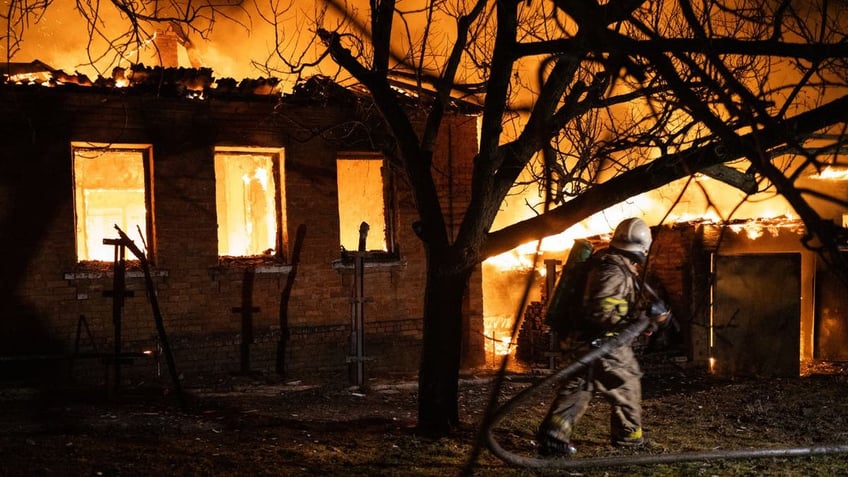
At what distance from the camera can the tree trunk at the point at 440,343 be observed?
22.2 feet

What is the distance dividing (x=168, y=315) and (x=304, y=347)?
6.97 ft

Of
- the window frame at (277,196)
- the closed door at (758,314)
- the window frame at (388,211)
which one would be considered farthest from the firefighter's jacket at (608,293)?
the window frame at (277,196)

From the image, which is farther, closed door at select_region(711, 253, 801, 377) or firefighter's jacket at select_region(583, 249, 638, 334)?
closed door at select_region(711, 253, 801, 377)

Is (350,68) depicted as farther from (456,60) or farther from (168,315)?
(168,315)

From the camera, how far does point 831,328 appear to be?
12.4 m

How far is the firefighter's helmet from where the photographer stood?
644cm

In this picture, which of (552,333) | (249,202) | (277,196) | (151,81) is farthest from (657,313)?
(151,81)

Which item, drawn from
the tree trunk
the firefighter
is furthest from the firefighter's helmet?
the tree trunk

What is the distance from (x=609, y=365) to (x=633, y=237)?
1130 millimetres

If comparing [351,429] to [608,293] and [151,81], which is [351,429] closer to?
[608,293]

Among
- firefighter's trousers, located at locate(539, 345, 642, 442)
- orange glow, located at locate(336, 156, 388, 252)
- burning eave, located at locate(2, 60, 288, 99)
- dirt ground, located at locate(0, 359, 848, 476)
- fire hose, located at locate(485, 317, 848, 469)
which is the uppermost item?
burning eave, located at locate(2, 60, 288, 99)

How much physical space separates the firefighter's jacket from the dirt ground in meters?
1.14

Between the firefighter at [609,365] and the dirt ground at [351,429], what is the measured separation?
26 centimetres

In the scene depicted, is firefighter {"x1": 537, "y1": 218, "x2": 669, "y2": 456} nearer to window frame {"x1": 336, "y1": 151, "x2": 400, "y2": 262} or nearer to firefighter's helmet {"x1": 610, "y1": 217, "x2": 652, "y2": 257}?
firefighter's helmet {"x1": 610, "y1": 217, "x2": 652, "y2": 257}
